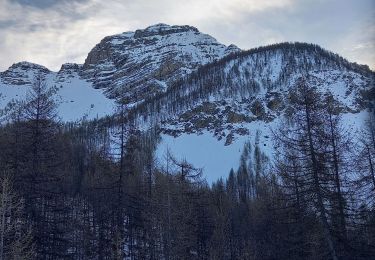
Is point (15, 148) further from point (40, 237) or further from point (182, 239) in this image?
point (182, 239)

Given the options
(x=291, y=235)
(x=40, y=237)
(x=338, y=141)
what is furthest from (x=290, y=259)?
(x=40, y=237)

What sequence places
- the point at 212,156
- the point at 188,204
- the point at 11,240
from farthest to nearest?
the point at 212,156 < the point at 188,204 < the point at 11,240

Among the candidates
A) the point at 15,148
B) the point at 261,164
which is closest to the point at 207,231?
the point at 15,148

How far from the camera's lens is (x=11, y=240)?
27.8 meters

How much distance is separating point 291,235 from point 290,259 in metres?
3.28

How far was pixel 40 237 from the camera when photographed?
2639 centimetres

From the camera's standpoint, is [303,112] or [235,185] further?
[235,185]

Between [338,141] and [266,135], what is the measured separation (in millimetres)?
165895

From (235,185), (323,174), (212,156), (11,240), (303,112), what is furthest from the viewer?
(212,156)

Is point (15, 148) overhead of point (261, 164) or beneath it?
beneath

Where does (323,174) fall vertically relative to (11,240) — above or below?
above

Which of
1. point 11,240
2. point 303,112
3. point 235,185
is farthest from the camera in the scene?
point 235,185

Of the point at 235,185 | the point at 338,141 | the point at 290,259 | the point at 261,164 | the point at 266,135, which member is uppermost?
the point at 266,135

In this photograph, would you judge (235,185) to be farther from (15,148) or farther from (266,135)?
(15,148)
